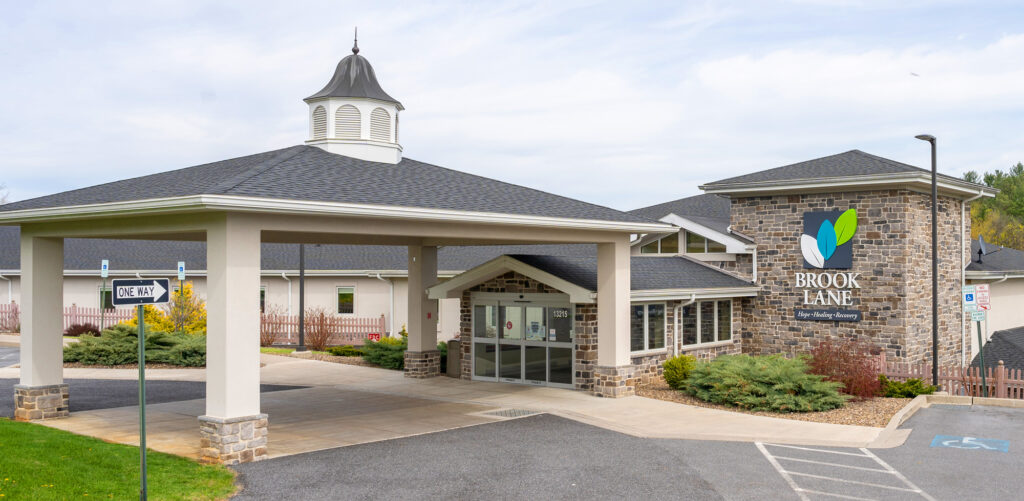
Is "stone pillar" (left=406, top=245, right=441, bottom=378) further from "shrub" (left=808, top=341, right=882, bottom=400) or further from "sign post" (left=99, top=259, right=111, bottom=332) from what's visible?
"sign post" (left=99, top=259, right=111, bottom=332)

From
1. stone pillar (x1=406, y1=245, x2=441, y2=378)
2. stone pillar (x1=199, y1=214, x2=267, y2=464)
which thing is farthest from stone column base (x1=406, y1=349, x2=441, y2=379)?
stone pillar (x1=199, y1=214, x2=267, y2=464)

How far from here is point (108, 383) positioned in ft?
70.5

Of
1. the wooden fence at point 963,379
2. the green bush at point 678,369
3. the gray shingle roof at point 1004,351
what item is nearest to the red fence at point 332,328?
the green bush at point 678,369

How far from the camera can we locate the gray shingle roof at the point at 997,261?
25.1 m

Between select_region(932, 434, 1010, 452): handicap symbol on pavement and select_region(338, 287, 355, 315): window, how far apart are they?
78.7 feet

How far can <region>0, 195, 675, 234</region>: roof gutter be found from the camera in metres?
11.4

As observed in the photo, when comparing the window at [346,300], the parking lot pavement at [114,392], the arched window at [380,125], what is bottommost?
the parking lot pavement at [114,392]

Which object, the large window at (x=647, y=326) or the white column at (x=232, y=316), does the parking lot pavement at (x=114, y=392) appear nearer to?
the white column at (x=232, y=316)

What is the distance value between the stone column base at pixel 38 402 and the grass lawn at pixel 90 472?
9.45 ft

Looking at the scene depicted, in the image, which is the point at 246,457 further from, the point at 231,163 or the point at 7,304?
the point at 7,304

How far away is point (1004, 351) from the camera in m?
24.4

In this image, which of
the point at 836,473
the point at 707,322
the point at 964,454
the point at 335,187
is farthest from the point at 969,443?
the point at 335,187

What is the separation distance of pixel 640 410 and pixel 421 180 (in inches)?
248

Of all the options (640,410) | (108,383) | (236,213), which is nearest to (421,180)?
(236,213)
